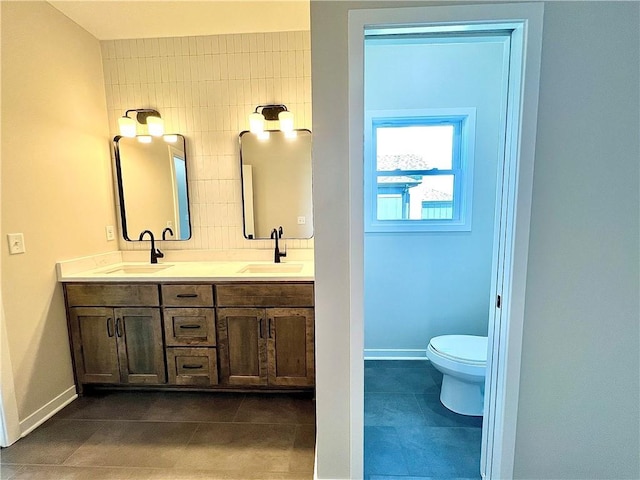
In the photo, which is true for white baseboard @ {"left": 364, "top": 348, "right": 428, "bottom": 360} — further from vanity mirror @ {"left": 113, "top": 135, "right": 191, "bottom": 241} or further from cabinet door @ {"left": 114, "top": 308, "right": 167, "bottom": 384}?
vanity mirror @ {"left": 113, "top": 135, "right": 191, "bottom": 241}

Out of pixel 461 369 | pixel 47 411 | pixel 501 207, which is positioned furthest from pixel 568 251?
pixel 47 411

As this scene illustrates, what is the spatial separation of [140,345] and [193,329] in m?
0.39

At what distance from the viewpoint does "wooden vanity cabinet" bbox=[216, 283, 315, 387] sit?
197 centimetres

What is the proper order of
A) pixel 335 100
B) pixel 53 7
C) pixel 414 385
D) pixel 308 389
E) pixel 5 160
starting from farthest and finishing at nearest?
pixel 414 385, pixel 308 389, pixel 53 7, pixel 5 160, pixel 335 100

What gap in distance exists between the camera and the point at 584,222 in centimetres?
117

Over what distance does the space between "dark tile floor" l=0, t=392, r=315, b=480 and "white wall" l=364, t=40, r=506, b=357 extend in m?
1.02

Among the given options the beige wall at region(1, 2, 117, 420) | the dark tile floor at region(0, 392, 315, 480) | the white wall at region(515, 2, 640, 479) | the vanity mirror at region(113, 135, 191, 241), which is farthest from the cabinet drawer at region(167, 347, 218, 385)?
the white wall at region(515, 2, 640, 479)

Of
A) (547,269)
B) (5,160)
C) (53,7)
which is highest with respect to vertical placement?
(53,7)

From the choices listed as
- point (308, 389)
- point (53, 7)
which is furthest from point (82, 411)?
point (53, 7)

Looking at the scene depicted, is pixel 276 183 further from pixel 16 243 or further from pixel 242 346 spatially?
pixel 16 243

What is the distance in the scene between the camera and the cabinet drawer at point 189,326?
6.59 ft

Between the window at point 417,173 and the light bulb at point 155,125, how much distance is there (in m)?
1.63

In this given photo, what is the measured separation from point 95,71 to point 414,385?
3.39 metres

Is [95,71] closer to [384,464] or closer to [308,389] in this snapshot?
[308,389]
